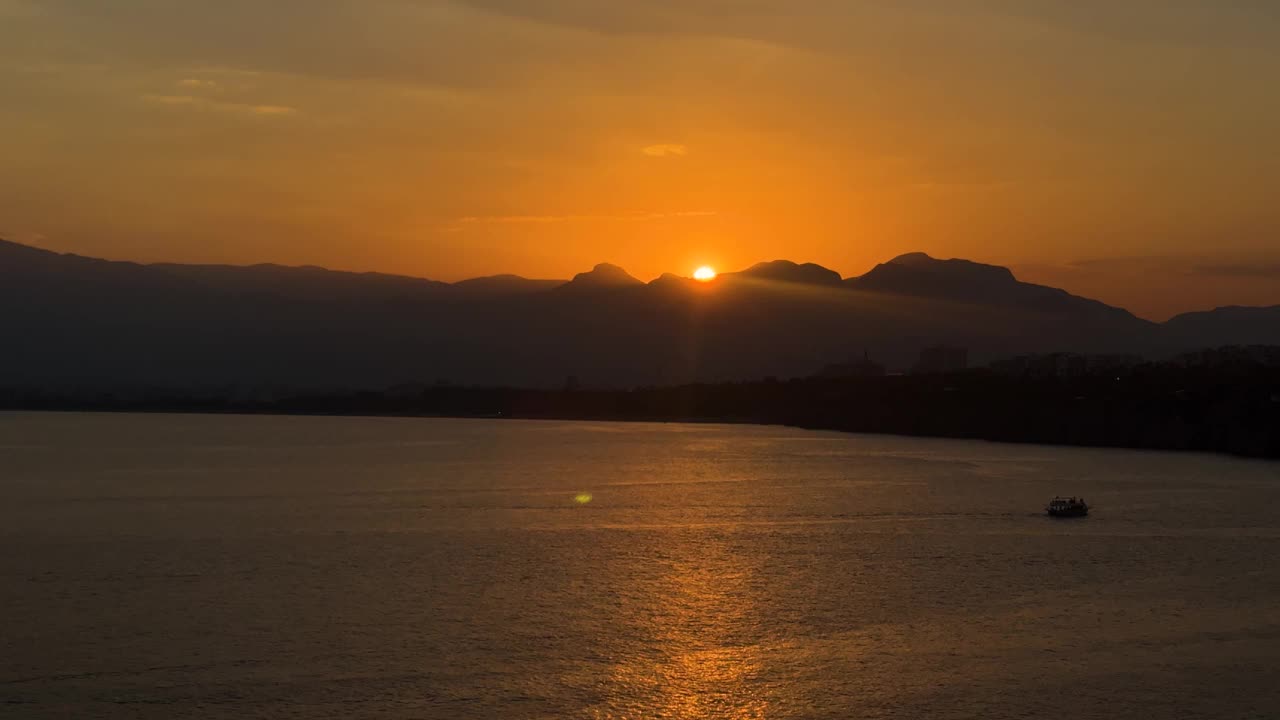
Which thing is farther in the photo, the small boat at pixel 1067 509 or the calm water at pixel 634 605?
the small boat at pixel 1067 509

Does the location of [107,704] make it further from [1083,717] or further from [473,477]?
[473,477]

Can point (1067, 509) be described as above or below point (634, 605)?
above

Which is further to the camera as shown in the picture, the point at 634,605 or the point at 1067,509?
the point at 1067,509

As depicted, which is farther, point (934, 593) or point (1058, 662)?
point (934, 593)

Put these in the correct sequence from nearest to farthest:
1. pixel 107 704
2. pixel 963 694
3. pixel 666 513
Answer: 1. pixel 107 704
2. pixel 963 694
3. pixel 666 513

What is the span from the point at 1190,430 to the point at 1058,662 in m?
170

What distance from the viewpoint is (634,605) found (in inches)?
2029

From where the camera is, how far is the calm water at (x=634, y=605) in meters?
37.0

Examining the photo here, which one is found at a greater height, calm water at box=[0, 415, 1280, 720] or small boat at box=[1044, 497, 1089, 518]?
small boat at box=[1044, 497, 1089, 518]

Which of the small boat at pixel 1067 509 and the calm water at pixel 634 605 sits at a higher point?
the small boat at pixel 1067 509

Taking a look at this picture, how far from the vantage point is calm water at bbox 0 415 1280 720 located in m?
37.0

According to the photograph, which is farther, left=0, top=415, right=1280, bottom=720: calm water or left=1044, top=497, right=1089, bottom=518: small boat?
left=1044, top=497, right=1089, bottom=518: small boat

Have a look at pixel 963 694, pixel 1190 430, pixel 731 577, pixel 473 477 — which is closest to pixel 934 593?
pixel 731 577

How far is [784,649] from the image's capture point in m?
43.2
